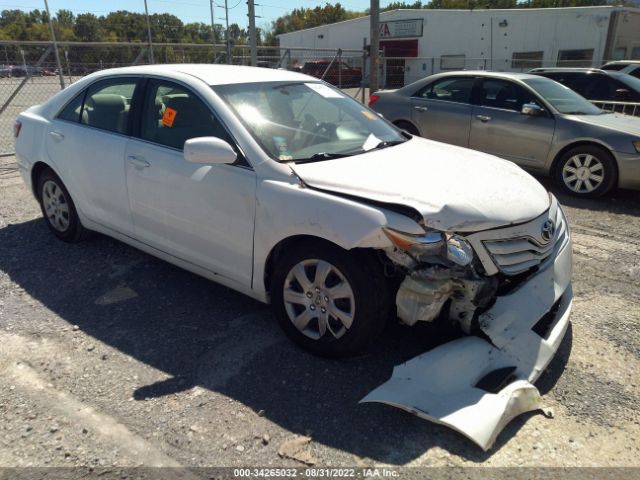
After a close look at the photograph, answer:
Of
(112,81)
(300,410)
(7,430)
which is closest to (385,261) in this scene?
(300,410)

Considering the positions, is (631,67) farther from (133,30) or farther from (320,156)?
(133,30)

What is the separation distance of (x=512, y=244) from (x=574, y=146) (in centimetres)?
470

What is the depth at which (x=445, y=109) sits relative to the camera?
783 cm

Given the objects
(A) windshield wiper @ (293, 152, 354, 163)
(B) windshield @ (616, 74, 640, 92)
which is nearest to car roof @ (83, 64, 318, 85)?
(A) windshield wiper @ (293, 152, 354, 163)

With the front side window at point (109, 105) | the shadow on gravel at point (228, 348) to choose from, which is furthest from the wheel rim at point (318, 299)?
the front side window at point (109, 105)

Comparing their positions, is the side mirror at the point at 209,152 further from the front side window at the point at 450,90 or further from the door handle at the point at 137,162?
the front side window at the point at 450,90

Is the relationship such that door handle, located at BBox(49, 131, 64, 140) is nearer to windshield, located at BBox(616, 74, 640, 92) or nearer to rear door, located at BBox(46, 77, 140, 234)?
rear door, located at BBox(46, 77, 140, 234)

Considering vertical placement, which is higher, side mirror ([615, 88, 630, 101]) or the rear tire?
side mirror ([615, 88, 630, 101])

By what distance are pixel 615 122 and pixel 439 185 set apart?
521 centimetres

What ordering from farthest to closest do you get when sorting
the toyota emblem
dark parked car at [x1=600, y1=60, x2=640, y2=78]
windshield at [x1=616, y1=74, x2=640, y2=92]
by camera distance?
dark parked car at [x1=600, y1=60, x2=640, y2=78] < windshield at [x1=616, y1=74, x2=640, y2=92] < the toyota emblem

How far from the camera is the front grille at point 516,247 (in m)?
2.76

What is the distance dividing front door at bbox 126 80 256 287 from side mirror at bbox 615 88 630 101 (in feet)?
29.6

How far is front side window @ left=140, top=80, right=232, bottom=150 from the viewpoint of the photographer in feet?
11.3

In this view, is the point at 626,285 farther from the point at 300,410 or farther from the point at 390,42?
the point at 390,42
